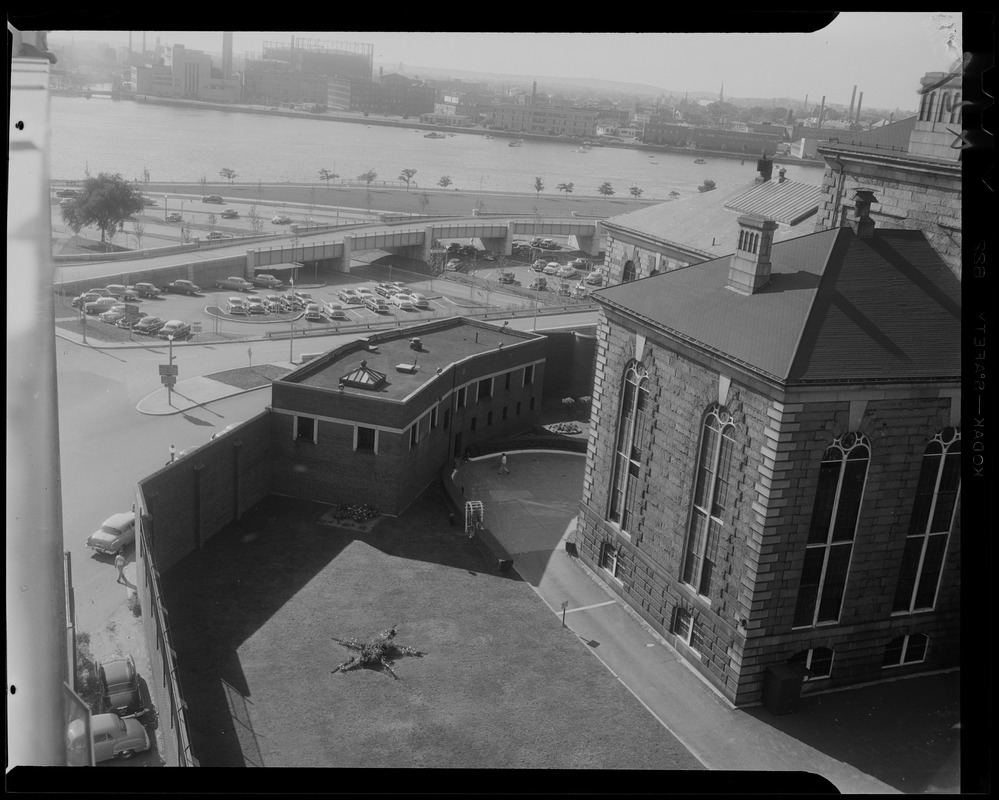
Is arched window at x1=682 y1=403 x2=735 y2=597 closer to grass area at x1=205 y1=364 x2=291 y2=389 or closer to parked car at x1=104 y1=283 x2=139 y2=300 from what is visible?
grass area at x1=205 y1=364 x2=291 y2=389

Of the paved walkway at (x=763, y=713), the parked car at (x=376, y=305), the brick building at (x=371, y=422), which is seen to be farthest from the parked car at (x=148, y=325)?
the paved walkway at (x=763, y=713)

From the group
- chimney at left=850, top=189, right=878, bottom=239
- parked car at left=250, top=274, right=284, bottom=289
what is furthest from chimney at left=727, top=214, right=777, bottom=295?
parked car at left=250, top=274, right=284, bottom=289

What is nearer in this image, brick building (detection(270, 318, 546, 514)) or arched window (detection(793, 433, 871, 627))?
arched window (detection(793, 433, 871, 627))

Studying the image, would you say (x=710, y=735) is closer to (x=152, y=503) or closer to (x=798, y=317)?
(x=798, y=317)

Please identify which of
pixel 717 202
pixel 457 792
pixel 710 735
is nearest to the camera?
pixel 457 792

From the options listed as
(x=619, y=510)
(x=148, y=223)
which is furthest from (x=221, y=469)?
(x=148, y=223)

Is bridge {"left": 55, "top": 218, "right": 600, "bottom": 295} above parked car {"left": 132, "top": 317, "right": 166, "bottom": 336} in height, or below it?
above

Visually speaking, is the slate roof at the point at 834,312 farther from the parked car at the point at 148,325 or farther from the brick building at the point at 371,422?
the parked car at the point at 148,325
